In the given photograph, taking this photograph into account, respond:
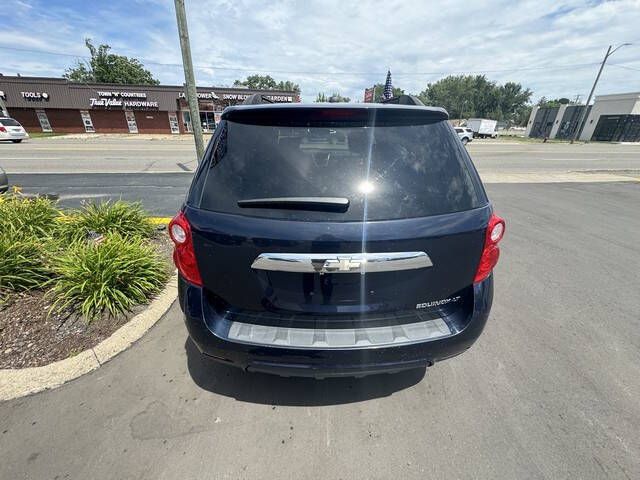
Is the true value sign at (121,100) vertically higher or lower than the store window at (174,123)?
higher

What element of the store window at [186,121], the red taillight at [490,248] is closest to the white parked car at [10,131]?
the store window at [186,121]

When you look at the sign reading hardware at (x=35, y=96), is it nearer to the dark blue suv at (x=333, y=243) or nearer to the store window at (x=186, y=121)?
the store window at (x=186, y=121)

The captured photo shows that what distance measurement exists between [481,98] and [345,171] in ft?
321

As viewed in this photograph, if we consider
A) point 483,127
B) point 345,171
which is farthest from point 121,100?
point 483,127

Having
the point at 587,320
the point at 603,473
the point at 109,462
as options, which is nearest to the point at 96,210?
the point at 109,462

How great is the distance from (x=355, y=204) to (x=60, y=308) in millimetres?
2869

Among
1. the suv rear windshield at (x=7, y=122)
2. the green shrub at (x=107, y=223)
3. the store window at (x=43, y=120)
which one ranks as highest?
the green shrub at (x=107, y=223)

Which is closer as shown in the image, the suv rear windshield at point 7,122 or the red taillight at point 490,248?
the red taillight at point 490,248

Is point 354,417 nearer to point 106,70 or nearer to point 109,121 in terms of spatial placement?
point 109,121

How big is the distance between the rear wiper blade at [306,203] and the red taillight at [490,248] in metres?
0.85

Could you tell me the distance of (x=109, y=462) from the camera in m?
1.64

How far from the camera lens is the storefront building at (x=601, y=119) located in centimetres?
3772

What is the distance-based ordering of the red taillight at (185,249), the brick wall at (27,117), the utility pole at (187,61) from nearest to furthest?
the red taillight at (185,249)
the utility pole at (187,61)
the brick wall at (27,117)

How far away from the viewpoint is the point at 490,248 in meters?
1.73
